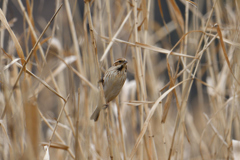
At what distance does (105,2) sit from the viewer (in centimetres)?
140

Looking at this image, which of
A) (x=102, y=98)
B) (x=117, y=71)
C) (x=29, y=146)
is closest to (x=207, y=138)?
(x=117, y=71)

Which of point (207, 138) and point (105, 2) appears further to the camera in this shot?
point (207, 138)

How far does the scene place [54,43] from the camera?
1.84 m

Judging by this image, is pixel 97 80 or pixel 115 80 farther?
pixel 115 80

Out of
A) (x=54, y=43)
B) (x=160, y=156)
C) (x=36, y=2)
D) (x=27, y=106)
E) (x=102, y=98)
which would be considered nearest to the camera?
(x=27, y=106)

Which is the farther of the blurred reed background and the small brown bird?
the small brown bird

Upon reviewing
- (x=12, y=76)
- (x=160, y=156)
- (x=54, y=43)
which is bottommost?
(x=160, y=156)

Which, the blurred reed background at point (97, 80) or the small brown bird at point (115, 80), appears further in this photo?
the small brown bird at point (115, 80)

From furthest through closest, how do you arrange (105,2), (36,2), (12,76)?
(36,2) → (12,76) → (105,2)

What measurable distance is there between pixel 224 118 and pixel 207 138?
1.51 feet

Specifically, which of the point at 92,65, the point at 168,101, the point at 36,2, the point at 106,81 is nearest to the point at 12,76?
the point at 106,81

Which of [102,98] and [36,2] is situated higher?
[36,2]

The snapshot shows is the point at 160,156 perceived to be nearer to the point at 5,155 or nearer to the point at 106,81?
the point at 106,81

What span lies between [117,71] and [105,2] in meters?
0.40
